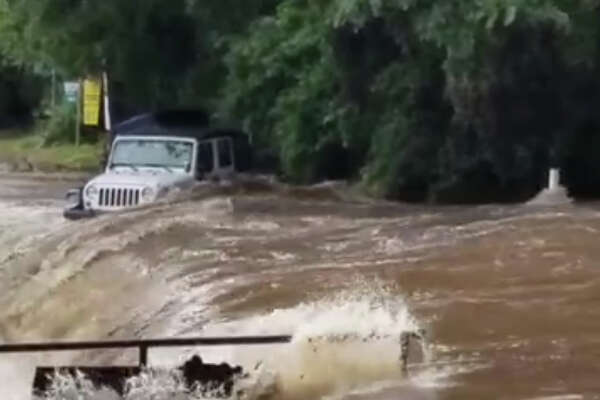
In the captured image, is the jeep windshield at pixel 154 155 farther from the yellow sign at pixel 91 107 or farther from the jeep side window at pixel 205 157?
the yellow sign at pixel 91 107

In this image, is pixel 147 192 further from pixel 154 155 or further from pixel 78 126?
pixel 78 126

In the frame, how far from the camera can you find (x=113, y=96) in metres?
36.2

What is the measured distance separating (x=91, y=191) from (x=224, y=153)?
3.23 metres

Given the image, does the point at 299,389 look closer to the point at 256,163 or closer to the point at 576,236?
the point at 576,236

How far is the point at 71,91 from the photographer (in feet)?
155

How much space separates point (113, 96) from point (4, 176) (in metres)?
5.60

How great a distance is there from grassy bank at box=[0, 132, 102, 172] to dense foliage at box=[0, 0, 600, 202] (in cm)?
919

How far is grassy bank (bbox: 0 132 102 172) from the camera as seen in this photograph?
4278cm

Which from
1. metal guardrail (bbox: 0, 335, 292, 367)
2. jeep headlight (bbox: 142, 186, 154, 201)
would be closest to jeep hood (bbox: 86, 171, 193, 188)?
jeep headlight (bbox: 142, 186, 154, 201)

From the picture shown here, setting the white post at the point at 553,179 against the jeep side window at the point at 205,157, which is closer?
the white post at the point at 553,179

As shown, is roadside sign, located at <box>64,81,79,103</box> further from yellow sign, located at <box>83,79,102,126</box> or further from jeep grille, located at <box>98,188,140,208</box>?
jeep grille, located at <box>98,188,140,208</box>

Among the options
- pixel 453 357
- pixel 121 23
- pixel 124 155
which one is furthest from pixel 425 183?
pixel 453 357

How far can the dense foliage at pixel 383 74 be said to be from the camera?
2442 cm

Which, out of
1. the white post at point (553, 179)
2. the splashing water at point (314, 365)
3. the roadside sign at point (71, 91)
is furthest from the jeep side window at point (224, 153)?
the roadside sign at point (71, 91)
